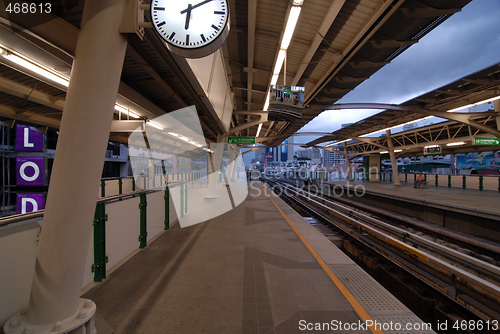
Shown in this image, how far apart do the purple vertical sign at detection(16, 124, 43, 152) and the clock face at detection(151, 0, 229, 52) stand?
15676mm

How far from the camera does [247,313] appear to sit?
2850 millimetres

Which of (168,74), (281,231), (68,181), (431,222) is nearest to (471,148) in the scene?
(431,222)

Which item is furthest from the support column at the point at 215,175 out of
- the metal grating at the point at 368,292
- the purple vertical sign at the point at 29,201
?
the purple vertical sign at the point at 29,201

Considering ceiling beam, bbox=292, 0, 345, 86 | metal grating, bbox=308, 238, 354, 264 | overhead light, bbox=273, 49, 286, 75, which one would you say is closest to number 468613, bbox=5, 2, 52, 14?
overhead light, bbox=273, 49, 286, 75

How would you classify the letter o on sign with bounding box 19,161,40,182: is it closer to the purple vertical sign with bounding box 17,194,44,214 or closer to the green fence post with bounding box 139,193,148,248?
the purple vertical sign with bounding box 17,194,44,214

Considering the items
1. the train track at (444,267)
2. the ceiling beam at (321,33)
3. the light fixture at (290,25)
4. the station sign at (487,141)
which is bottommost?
the train track at (444,267)

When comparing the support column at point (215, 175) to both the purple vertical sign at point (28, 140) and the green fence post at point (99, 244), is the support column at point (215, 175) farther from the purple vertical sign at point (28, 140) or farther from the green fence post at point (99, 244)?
the purple vertical sign at point (28, 140)

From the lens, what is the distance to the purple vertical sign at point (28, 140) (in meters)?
13.4

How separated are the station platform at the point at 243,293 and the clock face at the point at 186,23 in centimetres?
308

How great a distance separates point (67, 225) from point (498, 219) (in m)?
12.0

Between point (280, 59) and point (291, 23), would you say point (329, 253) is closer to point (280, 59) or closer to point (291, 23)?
point (291, 23)

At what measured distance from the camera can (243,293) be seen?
3.30 metres

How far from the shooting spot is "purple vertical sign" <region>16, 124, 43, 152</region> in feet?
44.1

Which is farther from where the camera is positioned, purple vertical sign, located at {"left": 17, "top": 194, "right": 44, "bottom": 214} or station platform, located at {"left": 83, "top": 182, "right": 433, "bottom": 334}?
purple vertical sign, located at {"left": 17, "top": 194, "right": 44, "bottom": 214}
